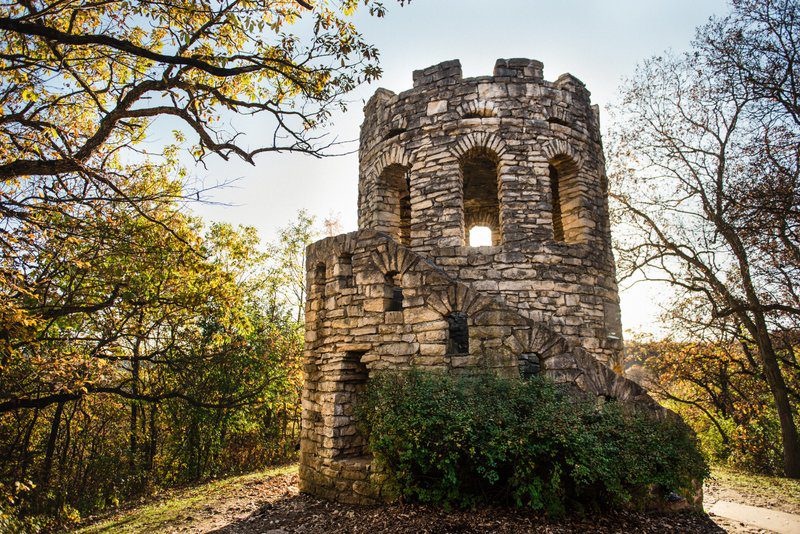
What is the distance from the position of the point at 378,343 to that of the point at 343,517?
2186mm

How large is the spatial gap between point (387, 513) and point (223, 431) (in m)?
8.69

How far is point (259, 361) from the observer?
12.2 meters

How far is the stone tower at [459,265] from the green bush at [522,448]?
55 centimetres

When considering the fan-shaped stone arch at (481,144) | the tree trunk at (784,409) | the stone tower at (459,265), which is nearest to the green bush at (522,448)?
the stone tower at (459,265)

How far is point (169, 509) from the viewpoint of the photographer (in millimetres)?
7066

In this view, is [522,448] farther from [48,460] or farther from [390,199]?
[48,460]

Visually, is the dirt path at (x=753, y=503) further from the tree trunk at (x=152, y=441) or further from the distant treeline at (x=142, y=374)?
the tree trunk at (x=152, y=441)

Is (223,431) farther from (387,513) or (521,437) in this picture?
(521,437)

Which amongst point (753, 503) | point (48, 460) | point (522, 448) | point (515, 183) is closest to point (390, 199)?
point (515, 183)

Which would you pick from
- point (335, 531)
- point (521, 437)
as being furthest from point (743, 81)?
point (335, 531)

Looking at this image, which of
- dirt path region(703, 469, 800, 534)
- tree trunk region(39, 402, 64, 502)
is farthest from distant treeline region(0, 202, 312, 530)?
dirt path region(703, 469, 800, 534)

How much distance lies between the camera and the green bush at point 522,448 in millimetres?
4484

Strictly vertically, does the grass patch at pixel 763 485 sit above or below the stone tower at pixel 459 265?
below

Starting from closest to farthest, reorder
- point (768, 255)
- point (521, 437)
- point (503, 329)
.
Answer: point (521, 437) < point (503, 329) < point (768, 255)
